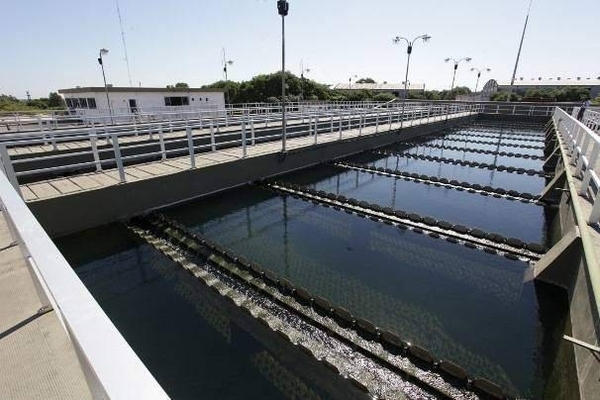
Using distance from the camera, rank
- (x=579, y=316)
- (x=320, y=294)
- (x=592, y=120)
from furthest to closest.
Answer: (x=592, y=120) → (x=320, y=294) → (x=579, y=316)

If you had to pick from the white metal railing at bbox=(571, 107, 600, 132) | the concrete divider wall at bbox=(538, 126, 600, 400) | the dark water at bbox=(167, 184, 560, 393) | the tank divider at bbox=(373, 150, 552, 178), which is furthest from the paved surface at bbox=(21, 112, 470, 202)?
the white metal railing at bbox=(571, 107, 600, 132)

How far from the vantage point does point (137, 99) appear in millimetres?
25562

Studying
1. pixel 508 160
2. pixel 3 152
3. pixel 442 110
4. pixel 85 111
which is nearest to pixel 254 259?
pixel 3 152

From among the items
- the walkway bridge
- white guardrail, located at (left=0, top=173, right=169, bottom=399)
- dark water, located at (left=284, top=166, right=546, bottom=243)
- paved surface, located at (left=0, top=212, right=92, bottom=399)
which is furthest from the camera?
dark water, located at (left=284, top=166, right=546, bottom=243)

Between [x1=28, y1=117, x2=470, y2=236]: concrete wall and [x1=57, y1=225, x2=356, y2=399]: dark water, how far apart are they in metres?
0.99

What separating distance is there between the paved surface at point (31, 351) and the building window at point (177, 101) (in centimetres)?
2696

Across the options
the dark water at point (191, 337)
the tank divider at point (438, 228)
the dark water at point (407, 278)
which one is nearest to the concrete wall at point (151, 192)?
the dark water at point (407, 278)

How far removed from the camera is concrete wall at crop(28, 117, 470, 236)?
7578mm

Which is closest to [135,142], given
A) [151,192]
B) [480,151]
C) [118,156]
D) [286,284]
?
[151,192]

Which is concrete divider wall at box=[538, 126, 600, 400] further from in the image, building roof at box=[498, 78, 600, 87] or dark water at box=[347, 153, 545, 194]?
building roof at box=[498, 78, 600, 87]

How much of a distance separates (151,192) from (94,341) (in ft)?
29.5

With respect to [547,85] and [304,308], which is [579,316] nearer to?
[304,308]

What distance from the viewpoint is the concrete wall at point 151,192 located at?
298 inches

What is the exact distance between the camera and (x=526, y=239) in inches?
329
